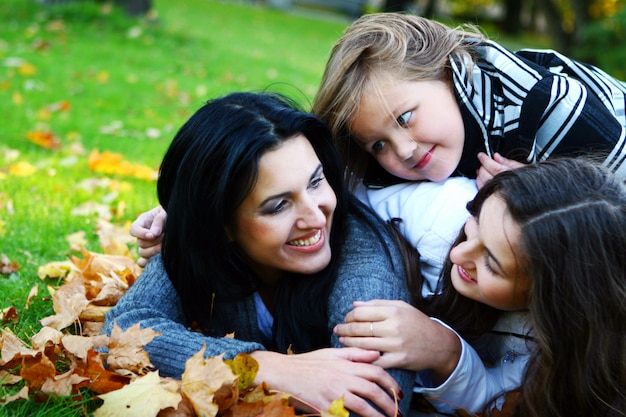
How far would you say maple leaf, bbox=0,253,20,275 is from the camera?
310 centimetres

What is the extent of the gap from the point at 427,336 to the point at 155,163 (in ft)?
10.9

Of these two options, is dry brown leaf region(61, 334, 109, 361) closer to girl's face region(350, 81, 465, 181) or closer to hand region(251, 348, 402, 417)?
hand region(251, 348, 402, 417)

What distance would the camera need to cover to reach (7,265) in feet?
10.3

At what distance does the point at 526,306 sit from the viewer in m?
2.27

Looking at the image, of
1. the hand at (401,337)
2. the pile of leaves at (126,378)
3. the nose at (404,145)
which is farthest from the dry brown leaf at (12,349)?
the nose at (404,145)

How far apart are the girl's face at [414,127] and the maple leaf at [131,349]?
1.10 metres

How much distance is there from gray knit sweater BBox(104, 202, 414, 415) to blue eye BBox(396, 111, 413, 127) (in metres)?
0.36

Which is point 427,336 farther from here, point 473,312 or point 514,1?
point 514,1

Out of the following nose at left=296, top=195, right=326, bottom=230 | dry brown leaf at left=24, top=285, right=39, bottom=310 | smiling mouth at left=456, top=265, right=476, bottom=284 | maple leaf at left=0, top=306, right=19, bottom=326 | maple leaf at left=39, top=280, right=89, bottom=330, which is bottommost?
dry brown leaf at left=24, top=285, right=39, bottom=310

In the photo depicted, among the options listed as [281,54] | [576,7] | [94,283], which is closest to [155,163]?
[94,283]

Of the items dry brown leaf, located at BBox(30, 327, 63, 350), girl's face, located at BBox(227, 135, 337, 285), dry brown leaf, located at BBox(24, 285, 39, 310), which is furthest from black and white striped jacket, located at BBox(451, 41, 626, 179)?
dry brown leaf, located at BBox(24, 285, 39, 310)

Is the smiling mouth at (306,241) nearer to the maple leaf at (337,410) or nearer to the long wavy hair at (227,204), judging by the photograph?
the long wavy hair at (227,204)

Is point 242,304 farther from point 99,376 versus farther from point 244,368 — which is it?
point 99,376

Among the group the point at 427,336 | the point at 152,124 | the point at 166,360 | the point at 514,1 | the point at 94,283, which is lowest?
the point at 514,1
